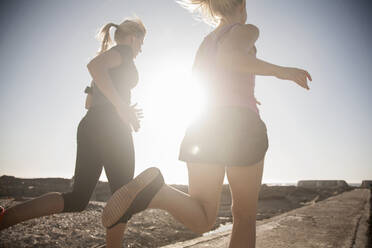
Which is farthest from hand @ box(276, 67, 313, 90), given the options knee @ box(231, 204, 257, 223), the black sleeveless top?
the black sleeveless top

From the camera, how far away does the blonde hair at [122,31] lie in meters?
2.10

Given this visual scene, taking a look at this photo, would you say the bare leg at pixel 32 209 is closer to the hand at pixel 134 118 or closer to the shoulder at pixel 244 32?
the hand at pixel 134 118

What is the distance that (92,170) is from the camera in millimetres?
1798

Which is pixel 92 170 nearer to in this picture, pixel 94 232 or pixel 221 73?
pixel 221 73

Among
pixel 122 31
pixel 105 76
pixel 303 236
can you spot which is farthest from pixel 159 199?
pixel 303 236

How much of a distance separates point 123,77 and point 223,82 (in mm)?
893

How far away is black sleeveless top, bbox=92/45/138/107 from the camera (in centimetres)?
190

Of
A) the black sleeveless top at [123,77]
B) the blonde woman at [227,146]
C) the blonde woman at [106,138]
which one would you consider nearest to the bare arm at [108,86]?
the blonde woman at [106,138]

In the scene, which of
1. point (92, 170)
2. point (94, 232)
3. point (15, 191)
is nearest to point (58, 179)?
point (15, 191)

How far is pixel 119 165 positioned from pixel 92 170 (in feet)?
0.67

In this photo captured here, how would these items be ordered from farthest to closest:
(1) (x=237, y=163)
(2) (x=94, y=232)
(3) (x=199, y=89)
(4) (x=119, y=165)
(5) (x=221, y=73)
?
1. (2) (x=94, y=232)
2. (4) (x=119, y=165)
3. (3) (x=199, y=89)
4. (5) (x=221, y=73)
5. (1) (x=237, y=163)

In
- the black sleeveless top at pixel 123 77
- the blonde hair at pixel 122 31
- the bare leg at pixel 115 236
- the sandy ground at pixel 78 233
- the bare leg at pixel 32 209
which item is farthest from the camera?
the sandy ground at pixel 78 233

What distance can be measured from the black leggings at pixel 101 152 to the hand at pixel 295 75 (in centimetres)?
113

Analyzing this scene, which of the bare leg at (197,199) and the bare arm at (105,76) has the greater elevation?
the bare arm at (105,76)
